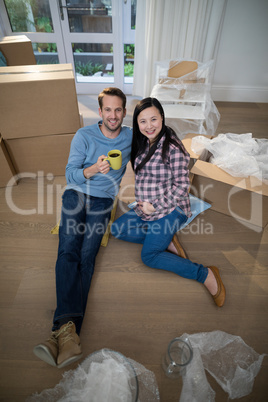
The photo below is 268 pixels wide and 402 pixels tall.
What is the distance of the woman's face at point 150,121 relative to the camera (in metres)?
1.04

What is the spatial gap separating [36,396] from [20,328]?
11.3 inches

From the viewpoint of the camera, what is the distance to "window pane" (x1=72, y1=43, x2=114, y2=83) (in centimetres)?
301

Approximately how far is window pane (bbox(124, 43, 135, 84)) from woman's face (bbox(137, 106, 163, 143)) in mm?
2571

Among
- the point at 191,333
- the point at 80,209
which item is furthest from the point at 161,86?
the point at 191,333

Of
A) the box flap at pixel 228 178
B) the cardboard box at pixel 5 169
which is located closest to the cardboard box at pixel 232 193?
the box flap at pixel 228 178

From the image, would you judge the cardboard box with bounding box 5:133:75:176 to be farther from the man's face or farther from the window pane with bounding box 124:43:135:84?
the window pane with bounding box 124:43:135:84

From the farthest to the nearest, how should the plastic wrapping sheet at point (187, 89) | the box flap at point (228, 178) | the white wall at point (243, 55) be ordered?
1. the white wall at point (243, 55)
2. the plastic wrapping sheet at point (187, 89)
3. the box flap at point (228, 178)

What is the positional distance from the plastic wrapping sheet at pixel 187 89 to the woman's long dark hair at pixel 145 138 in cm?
99

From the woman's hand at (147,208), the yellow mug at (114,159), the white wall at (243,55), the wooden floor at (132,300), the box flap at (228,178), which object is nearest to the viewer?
the wooden floor at (132,300)

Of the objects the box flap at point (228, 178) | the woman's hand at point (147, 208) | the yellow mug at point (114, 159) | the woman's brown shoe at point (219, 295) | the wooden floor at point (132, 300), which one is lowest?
the wooden floor at point (132, 300)

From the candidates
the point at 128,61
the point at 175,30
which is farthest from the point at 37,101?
the point at 128,61

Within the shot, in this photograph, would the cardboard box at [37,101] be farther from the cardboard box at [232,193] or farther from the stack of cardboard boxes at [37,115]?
the cardboard box at [232,193]

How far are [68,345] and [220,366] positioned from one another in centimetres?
62

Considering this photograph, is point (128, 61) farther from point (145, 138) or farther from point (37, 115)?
point (145, 138)
